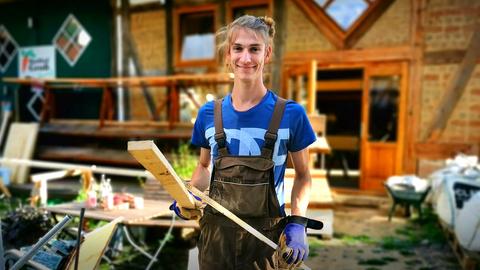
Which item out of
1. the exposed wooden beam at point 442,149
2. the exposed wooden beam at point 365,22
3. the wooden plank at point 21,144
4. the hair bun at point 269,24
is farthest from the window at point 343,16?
the wooden plank at point 21,144

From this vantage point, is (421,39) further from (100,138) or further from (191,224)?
(100,138)

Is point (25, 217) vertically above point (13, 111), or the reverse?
point (13, 111)

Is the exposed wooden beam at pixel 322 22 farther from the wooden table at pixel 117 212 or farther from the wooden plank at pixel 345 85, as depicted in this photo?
the wooden table at pixel 117 212

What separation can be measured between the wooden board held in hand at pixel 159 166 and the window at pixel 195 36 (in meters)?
7.83

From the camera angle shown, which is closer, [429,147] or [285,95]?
[429,147]

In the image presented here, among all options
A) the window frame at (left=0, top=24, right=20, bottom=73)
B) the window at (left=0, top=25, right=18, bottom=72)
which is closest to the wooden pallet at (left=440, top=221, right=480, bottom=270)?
the window frame at (left=0, top=24, right=20, bottom=73)

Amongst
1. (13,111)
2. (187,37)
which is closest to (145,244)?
(187,37)

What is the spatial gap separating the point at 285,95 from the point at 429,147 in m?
3.29

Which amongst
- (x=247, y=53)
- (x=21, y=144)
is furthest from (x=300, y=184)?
(x=21, y=144)

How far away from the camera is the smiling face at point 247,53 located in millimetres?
1744

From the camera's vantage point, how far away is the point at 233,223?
178cm

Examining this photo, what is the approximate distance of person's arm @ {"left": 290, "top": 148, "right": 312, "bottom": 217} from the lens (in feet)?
6.02

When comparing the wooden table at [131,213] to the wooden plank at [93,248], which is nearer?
the wooden plank at [93,248]

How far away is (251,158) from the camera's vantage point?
1744mm
